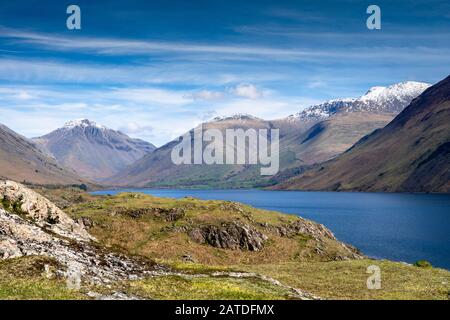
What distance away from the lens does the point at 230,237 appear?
9312 cm

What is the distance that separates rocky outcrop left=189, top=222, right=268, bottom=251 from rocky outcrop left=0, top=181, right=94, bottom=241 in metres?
45.3

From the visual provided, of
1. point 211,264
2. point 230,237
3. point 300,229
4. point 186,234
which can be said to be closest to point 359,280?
point 211,264

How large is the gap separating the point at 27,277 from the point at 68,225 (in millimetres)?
18946

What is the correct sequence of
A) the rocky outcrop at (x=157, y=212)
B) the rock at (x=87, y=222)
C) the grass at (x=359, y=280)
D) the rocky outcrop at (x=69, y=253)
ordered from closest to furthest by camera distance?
the rocky outcrop at (x=69, y=253), the grass at (x=359, y=280), the rock at (x=87, y=222), the rocky outcrop at (x=157, y=212)

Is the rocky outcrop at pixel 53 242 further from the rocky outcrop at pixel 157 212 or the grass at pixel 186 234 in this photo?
the rocky outcrop at pixel 157 212

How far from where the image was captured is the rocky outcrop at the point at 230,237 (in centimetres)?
9225

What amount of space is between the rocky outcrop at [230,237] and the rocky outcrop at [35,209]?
45276 millimetres

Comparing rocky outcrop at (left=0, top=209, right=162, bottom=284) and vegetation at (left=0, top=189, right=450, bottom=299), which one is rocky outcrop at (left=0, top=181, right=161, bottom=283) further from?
vegetation at (left=0, top=189, right=450, bottom=299)

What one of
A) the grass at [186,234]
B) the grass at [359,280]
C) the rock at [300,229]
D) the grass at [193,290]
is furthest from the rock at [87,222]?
the grass at [193,290]

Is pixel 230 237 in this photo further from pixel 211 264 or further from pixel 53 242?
pixel 53 242

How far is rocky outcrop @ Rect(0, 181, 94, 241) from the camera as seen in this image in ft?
148

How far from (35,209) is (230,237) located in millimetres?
51286

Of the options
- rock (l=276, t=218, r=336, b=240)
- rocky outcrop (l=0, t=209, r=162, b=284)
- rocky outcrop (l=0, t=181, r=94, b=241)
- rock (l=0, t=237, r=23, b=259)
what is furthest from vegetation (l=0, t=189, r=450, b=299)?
rocky outcrop (l=0, t=181, r=94, b=241)
